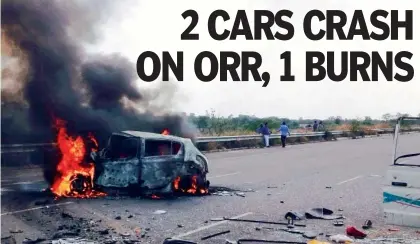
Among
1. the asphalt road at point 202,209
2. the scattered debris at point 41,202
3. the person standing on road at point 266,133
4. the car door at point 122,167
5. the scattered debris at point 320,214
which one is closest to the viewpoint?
the asphalt road at point 202,209

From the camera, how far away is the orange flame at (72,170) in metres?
10.2

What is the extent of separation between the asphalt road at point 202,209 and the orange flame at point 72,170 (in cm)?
47

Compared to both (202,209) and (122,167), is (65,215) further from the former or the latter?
(202,209)

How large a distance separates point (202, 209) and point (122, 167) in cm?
200

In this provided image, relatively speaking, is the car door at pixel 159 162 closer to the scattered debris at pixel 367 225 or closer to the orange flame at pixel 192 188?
the orange flame at pixel 192 188

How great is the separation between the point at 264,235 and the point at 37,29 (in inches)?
494

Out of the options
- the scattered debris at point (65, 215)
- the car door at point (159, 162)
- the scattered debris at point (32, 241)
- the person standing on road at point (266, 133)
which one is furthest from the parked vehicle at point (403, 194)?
the person standing on road at point (266, 133)

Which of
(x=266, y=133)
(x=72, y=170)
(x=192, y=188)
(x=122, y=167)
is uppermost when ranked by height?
(x=266, y=133)

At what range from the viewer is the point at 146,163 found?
9953 millimetres

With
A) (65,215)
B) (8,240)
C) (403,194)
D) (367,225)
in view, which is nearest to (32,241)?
(8,240)

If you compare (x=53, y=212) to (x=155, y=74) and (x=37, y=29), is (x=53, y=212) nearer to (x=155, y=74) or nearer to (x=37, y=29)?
(x=155, y=74)

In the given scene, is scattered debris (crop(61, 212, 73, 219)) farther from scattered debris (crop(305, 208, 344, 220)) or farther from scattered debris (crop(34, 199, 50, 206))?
scattered debris (crop(305, 208, 344, 220))

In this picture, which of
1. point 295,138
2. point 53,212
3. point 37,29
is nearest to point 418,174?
point 53,212

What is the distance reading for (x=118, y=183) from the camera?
32.7 feet
